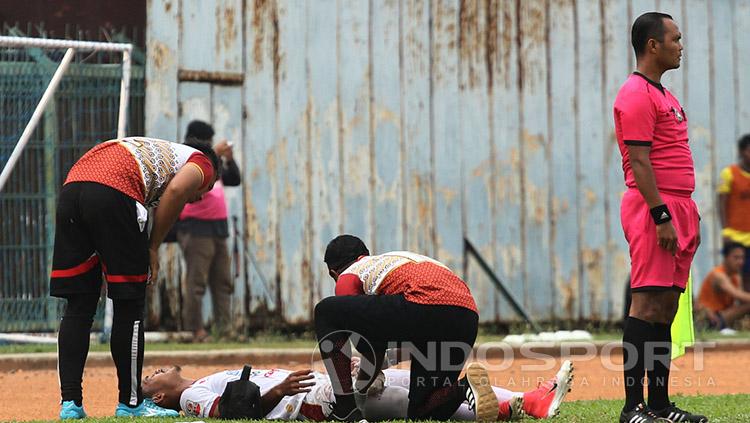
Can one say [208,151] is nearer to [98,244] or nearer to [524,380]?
[98,244]

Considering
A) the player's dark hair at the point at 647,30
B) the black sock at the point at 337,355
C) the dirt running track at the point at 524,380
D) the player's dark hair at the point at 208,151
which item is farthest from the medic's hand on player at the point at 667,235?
the player's dark hair at the point at 208,151

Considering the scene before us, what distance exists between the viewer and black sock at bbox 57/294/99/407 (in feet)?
23.2

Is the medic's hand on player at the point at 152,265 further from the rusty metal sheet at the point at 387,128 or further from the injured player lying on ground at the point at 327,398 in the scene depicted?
the rusty metal sheet at the point at 387,128

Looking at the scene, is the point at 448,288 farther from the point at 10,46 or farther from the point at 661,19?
the point at 10,46

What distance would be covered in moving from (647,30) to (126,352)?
9.59 feet

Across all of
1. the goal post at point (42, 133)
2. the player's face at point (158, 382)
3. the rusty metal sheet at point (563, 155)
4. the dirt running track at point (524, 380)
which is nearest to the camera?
the player's face at point (158, 382)

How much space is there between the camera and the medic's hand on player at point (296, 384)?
700cm

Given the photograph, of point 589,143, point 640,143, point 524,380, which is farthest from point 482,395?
point 589,143

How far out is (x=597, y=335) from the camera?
13.2 meters

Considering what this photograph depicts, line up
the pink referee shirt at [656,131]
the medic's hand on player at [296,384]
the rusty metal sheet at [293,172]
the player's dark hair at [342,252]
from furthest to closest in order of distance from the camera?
the rusty metal sheet at [293,172] < the player's dark hair at [342,252] < the medic's hand on player at [296,384] < the pink referee shirt at [656,131]

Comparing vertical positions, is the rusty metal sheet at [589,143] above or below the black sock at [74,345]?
above

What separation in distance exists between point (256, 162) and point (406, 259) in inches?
232

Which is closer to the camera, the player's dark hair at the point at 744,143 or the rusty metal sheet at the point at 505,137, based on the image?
the player's dark hair at the point at 744,143

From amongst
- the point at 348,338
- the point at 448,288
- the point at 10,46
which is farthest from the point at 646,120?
the point at 10,46
